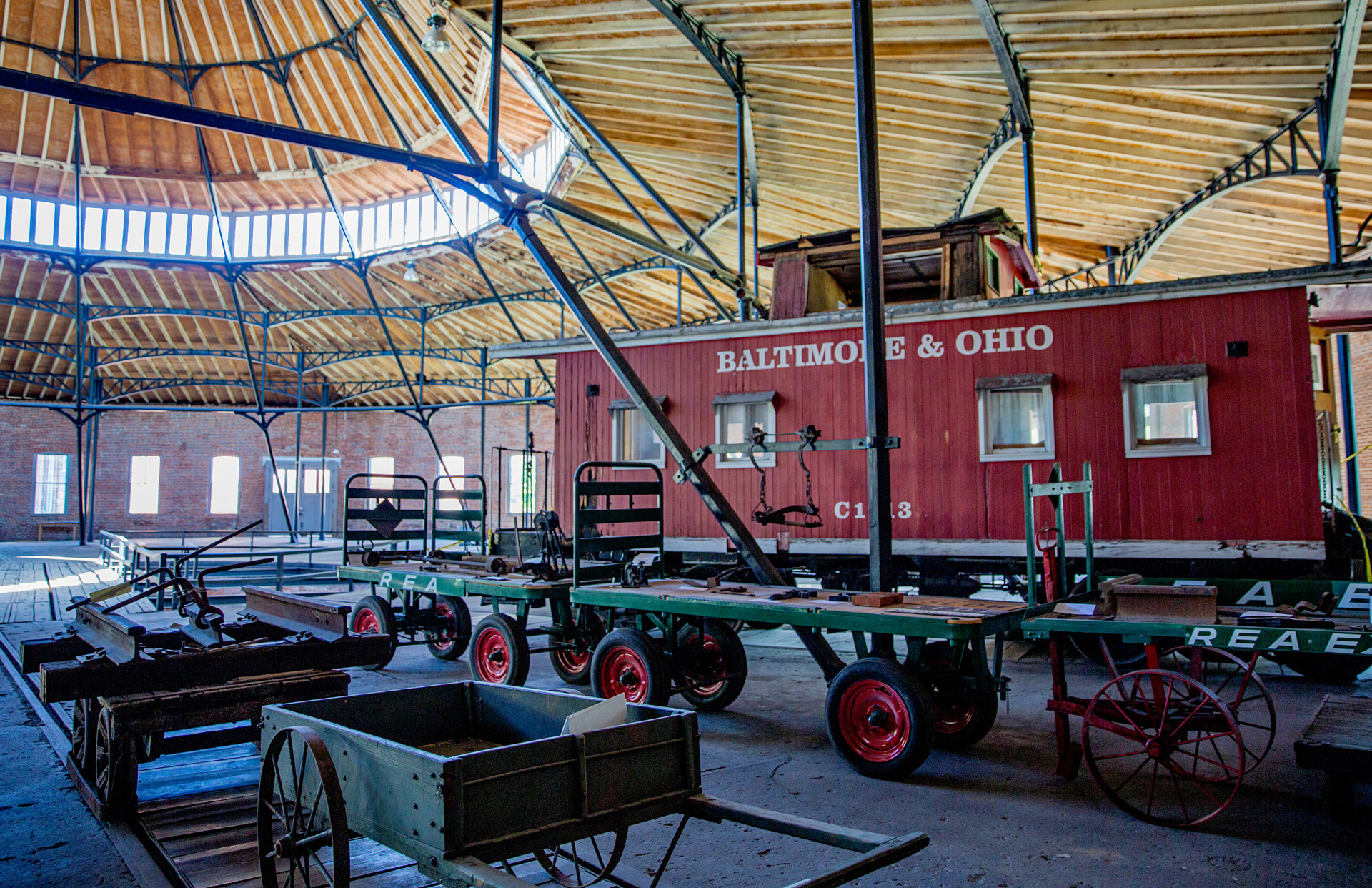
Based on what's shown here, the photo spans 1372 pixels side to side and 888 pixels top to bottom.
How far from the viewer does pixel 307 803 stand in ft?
11.7

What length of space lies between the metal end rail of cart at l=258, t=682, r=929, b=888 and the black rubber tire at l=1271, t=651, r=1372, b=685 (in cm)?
787

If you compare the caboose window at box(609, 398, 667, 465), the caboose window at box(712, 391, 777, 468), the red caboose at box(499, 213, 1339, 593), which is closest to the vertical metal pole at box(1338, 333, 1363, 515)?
the red caboose at box(499, 213, 1339, 593)

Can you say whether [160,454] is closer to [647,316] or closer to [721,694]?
[647,316]

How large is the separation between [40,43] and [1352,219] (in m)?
28.5

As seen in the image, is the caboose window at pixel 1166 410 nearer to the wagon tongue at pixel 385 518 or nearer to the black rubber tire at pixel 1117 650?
the black rubber tire at pixel 1117 650

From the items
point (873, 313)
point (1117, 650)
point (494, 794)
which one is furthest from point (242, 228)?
point (494, 794)

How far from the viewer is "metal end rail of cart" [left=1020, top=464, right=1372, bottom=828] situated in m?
5.14

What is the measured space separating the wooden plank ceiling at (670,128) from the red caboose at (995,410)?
2.57 m

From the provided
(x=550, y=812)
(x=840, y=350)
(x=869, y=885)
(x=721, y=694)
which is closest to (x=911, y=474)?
(x=840, y=350)

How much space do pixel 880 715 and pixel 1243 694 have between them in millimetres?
2346

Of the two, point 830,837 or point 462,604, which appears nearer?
point 830,837

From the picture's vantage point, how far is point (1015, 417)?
10523mm

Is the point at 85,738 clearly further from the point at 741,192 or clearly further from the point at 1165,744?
the point at 741,192

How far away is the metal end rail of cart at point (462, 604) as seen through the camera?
331 inches
